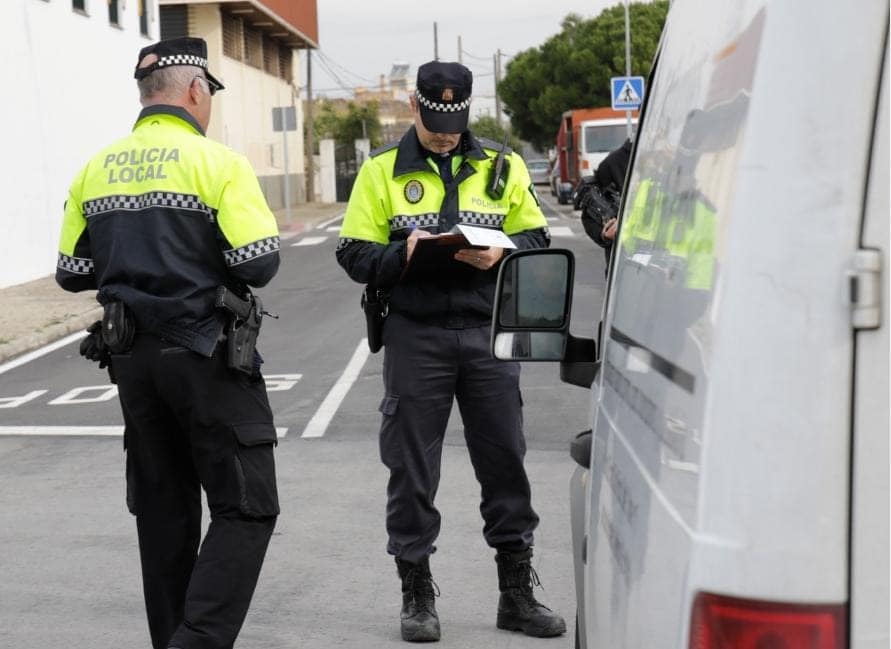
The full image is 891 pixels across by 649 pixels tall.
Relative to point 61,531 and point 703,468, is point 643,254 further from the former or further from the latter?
point 61,531

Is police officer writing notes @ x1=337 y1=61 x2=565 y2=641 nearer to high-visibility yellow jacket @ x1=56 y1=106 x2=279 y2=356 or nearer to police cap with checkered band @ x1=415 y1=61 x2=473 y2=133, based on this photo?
police cap with checkered band @ x1=415 y1=61 x2=473 y2=133

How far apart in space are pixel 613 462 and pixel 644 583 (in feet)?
1.65

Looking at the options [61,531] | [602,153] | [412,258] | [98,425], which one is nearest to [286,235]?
[602,153]

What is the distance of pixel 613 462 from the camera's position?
2.38 metres

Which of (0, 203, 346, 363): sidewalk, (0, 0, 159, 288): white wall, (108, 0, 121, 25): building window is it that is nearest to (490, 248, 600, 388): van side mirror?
(0, 203, 346, 363): sidewalk

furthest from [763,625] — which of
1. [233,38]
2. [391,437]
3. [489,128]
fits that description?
[489,128]

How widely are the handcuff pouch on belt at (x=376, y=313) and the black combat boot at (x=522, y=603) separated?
2.74ft

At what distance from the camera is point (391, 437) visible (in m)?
4.98

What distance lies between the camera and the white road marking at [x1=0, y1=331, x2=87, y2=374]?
44.1 feet

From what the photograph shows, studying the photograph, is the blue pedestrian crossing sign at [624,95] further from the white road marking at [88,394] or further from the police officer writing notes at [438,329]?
the police officer writing notes at [438,329]

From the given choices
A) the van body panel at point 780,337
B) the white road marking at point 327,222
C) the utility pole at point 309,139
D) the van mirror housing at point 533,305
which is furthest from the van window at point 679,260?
the utility pole at point 309,139

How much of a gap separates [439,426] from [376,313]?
0.43 metres

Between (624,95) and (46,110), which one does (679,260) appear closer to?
(46,110)

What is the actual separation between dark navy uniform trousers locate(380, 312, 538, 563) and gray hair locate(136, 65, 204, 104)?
3.64 ft
